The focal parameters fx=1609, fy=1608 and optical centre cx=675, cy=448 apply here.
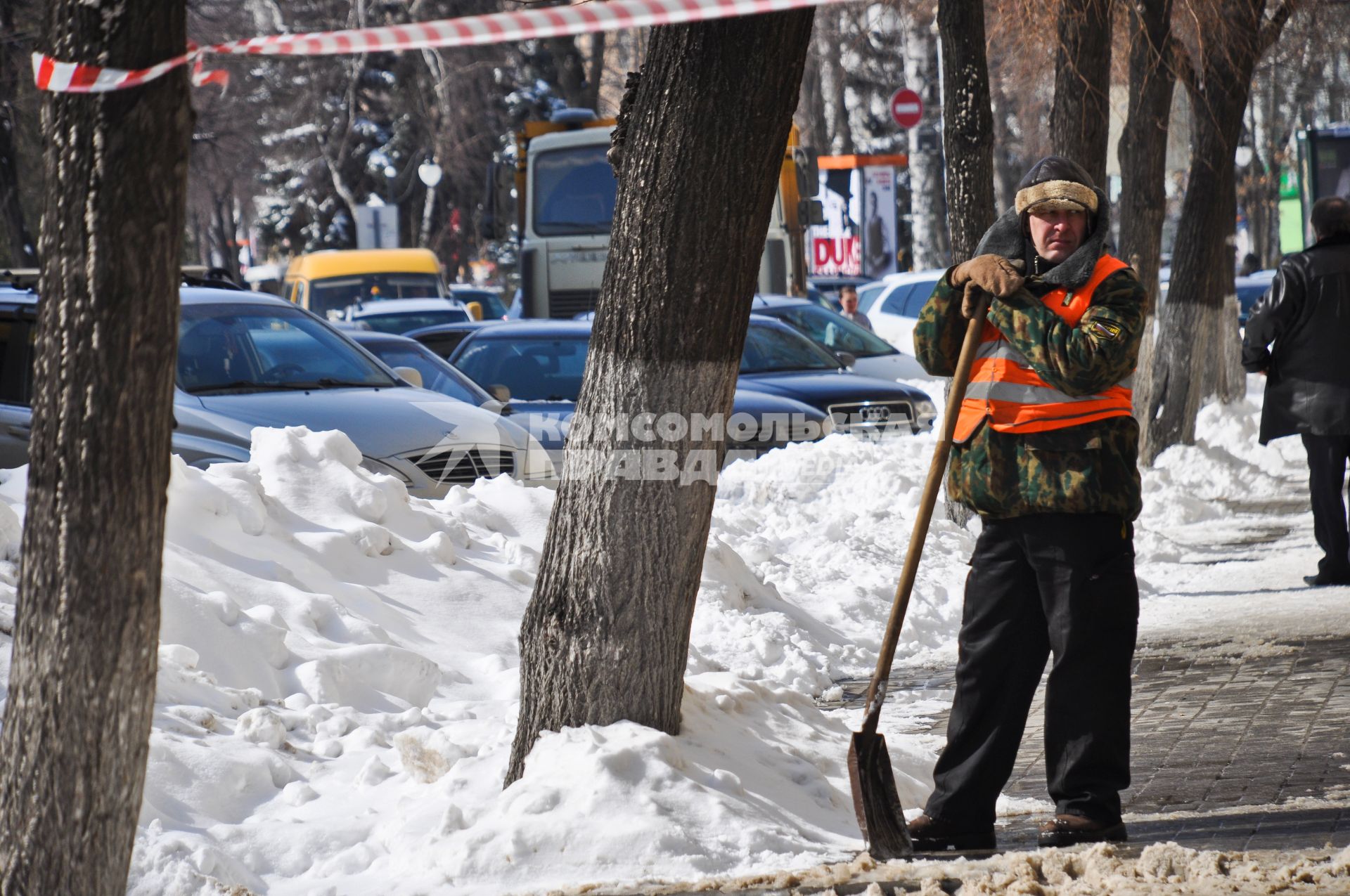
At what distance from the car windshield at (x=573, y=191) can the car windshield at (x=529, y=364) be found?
270 inches

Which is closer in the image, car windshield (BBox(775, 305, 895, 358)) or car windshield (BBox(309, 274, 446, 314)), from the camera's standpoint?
car windshield (BBox(775, 305, 895, 358))

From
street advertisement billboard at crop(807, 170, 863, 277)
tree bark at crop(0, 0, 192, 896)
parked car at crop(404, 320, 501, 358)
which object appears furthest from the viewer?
street advertisement billboard at crop(807, 170, 863, 277)

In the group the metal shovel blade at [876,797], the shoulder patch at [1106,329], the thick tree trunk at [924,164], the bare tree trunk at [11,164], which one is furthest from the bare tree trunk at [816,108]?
the metal shovel blade at [876,797]

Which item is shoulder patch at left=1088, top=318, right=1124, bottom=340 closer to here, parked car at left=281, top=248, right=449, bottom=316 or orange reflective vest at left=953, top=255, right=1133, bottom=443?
orange reflective vest at left=953, top=255, right=1133, bottom=443

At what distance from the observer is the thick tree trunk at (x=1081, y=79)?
1064cm

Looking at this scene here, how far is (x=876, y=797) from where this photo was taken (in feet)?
13.9

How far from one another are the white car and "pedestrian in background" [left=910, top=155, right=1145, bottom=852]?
1692 cm

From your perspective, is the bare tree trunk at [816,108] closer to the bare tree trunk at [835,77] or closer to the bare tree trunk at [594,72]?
the bare tree trunk at [835,77]

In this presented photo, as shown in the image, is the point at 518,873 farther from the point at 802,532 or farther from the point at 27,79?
the point at 27,79

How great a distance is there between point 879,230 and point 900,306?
12944 mm

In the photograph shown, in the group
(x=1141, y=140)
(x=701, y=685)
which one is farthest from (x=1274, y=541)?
(x=701, y=685)

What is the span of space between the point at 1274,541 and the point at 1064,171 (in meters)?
6.87

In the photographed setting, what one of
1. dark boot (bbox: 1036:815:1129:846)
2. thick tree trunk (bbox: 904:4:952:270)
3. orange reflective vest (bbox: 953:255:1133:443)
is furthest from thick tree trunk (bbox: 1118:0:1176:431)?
thick tree trunk (bbox: 904:4:952:270)

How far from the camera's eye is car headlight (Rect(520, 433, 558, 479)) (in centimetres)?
912
